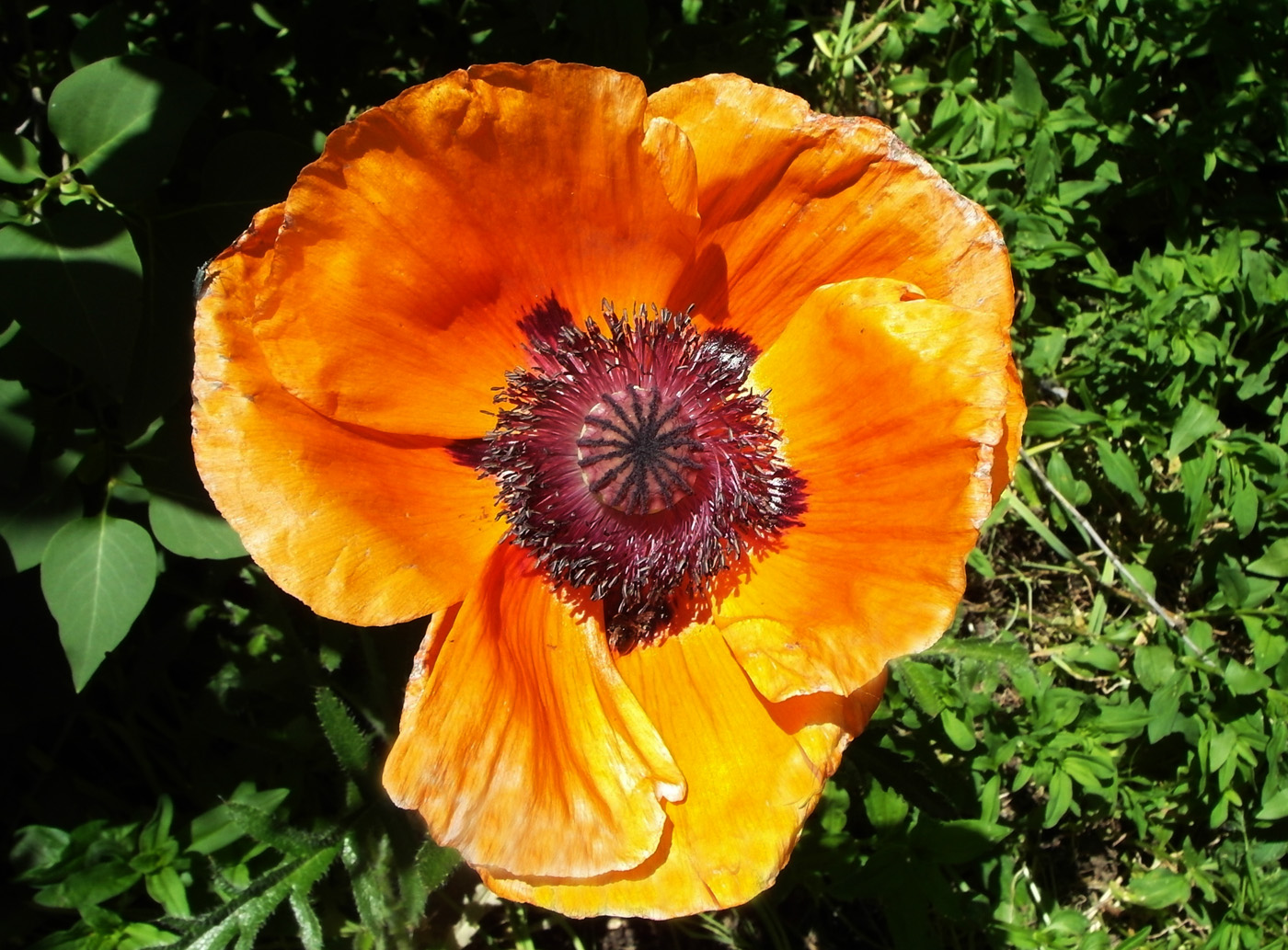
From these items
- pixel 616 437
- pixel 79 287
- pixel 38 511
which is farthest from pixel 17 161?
pixel 616 437

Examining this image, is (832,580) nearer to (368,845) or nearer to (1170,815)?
(368,845)

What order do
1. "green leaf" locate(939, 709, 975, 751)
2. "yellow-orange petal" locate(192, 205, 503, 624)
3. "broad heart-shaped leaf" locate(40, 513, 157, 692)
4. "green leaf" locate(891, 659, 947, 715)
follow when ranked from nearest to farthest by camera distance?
1. "yellow-orange petal" locate(192, 205, 503, 624)
2. "broad heart-shaped leaf" locate(40, 513, 157, 692)
3. "green leaf" locate(891, 659, 947, 715)
4. "green leaf" locate(939, 709, 975, 751)

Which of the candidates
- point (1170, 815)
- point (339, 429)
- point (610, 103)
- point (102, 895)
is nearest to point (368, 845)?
point (102, 895)

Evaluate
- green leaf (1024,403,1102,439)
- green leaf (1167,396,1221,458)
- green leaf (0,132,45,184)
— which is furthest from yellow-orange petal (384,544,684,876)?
green leaf (1167,396,1221,458)

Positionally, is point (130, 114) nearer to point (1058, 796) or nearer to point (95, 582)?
point (95, 582)

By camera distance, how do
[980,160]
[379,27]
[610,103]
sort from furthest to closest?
[980,160] → [379,27] → [610,103]

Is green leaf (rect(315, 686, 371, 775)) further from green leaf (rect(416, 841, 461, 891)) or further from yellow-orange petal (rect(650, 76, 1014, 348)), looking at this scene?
yellow-orange petal (rect(650, 76, 1014, 348))

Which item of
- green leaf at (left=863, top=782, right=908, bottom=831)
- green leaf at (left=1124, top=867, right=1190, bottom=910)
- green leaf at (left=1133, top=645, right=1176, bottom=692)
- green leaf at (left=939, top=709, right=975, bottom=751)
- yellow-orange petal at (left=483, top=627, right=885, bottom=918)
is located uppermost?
yellow-orange petal at (left=483, top=627, right=885, bottom=918)
